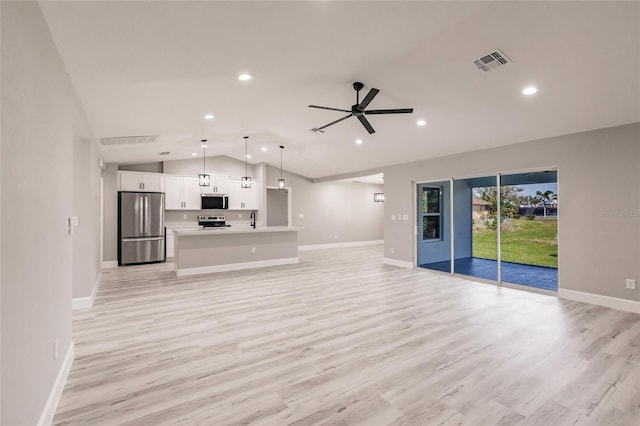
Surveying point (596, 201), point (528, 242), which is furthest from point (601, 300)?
point (528, 242)

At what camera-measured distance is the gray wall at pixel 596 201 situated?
4199mm

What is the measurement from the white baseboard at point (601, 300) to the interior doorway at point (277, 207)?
8.49 m

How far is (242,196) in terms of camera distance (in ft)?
31.7

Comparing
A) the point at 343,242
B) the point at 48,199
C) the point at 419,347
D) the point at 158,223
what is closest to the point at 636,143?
the point at 419,347

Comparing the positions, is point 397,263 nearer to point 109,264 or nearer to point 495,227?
point 495,227

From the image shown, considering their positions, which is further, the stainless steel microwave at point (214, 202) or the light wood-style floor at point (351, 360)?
the stainless steel microwave at point (214, 202)

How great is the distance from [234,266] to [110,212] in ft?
11.1

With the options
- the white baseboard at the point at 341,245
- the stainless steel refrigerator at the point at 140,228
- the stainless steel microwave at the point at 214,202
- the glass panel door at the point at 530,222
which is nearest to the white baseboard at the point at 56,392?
the stainless steel refrigerator at the point at 140,228

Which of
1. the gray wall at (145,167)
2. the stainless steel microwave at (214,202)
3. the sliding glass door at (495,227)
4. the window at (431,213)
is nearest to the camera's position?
the sliding glass door at (495,227)

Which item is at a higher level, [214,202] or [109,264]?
[214,202]

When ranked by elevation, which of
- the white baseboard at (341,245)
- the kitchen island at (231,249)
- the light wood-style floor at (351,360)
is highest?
the kitchen island at (231,249)

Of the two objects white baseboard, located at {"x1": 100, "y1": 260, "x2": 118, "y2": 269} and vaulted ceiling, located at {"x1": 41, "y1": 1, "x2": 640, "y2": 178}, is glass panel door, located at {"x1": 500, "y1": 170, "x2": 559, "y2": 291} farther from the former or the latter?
white baseboard, located at {"x1": 100, "y1": 260, "x2": 118, "y2": 269}

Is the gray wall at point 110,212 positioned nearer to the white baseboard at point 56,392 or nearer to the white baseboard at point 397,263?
the white baseboard at point 56,392

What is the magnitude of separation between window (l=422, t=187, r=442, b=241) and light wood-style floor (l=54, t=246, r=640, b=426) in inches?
102
